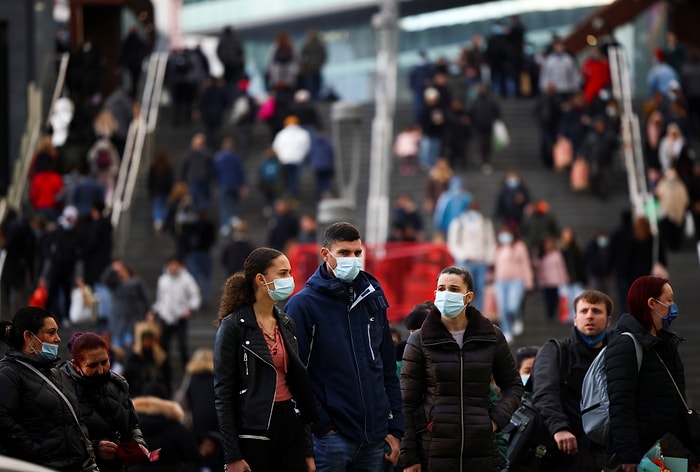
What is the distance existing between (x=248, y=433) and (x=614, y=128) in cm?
2036

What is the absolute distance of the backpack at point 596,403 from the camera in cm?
1005

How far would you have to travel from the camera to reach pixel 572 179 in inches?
1115

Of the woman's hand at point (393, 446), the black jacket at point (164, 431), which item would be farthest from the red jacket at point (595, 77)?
the woman's hand at point (393, 446)

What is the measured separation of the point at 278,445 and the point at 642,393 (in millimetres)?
2106

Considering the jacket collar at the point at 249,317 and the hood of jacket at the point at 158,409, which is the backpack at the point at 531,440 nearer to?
the jacket collar at the point at 249,317

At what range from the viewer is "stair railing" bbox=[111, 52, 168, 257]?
2681cm

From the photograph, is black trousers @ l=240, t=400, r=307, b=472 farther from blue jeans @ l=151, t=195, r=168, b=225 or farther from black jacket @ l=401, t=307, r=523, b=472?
blue jeans @ l=151, t=195, r=168, b=225

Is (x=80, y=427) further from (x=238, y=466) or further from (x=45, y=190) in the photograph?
(x=45, y=190)

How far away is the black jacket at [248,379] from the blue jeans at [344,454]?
18 cm

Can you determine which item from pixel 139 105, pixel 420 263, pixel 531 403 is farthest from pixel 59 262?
pixel 531 403

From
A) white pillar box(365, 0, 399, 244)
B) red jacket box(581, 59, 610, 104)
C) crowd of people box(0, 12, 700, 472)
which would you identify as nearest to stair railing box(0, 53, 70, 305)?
crowd of people box(0, 12, 700, 472)

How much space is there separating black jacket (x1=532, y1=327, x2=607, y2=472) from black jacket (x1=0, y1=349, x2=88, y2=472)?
9.29 feet

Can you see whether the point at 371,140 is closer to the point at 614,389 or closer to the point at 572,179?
the point at 572,179

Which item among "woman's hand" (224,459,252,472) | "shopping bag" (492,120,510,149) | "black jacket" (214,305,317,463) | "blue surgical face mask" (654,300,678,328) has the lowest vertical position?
"woman's hand" (224,459,252,472)
